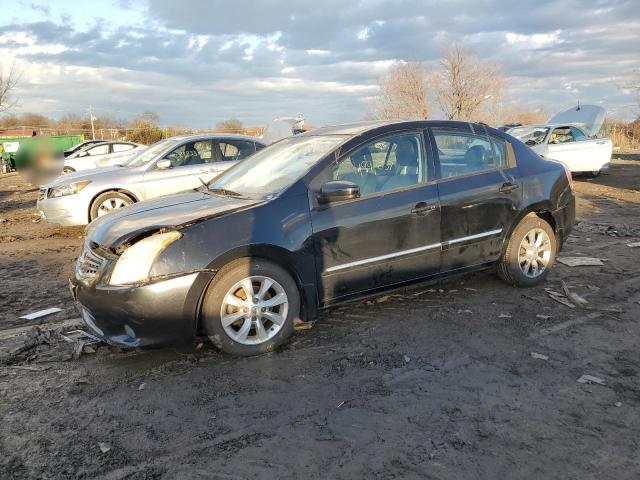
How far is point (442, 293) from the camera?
18.0 ft

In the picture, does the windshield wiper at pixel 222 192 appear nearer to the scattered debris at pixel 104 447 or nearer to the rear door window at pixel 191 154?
the scattered debris at pixel 104 447

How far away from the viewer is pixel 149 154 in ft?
31.4

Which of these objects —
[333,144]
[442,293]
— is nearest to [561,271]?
[442,293]

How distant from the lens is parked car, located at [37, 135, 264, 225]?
879 centimetres

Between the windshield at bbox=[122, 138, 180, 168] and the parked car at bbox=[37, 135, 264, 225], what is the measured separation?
0.06ft

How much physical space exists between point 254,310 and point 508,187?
282 centimetres

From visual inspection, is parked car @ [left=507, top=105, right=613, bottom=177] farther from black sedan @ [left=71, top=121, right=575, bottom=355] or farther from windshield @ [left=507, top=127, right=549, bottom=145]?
black sedan @ [left=71, top=121, right=575, bottom=355]

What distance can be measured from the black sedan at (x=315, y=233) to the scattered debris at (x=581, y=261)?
3.18ft

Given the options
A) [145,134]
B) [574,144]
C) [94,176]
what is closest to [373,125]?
[94,176]

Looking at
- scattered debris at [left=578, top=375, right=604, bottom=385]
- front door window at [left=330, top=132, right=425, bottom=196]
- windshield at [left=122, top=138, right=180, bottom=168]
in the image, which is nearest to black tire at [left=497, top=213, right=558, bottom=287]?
front door window at [left=330, top=132, right=425, bottom=196]

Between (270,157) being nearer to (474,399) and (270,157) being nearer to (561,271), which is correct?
(474,399)

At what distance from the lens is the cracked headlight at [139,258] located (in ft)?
12.4

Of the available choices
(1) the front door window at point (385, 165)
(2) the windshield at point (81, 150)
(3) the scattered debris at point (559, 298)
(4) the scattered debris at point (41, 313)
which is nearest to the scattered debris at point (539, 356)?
(3) the scattered debris at point (559, 298)

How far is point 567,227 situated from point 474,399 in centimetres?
321
